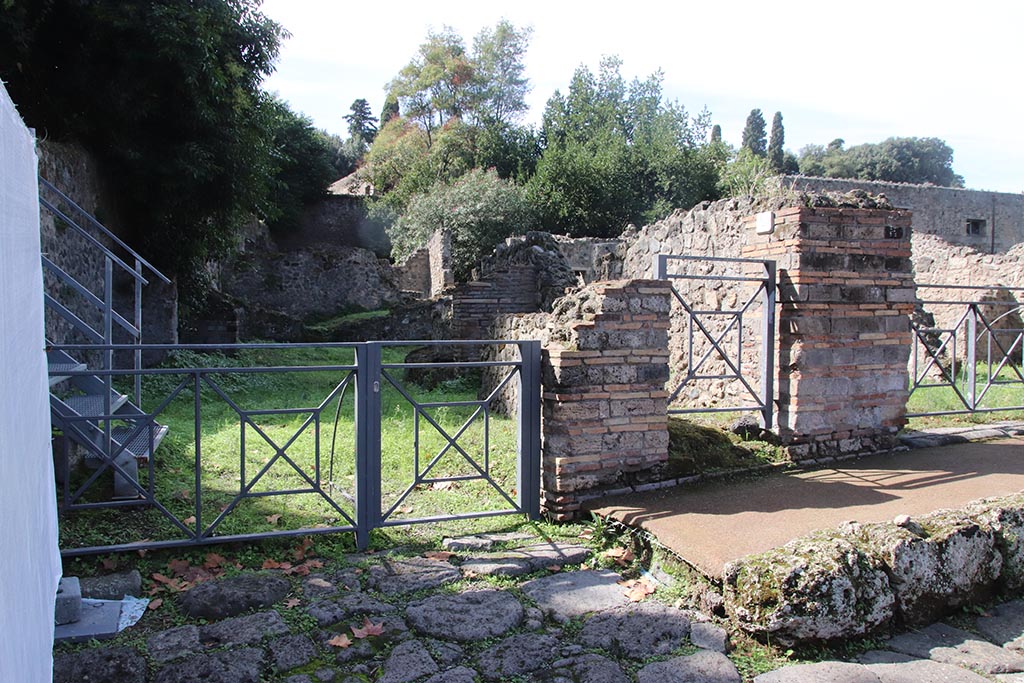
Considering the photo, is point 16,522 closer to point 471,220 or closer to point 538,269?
point 538,269

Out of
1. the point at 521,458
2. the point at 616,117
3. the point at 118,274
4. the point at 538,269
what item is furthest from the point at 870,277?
the point at 616,117

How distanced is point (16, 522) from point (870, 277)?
235 inches

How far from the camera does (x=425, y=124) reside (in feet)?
119

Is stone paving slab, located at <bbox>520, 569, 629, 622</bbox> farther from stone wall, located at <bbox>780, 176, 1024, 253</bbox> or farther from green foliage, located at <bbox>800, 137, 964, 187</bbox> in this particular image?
green foliage, located at <bbox>800, 137, 964, 187</bbox>

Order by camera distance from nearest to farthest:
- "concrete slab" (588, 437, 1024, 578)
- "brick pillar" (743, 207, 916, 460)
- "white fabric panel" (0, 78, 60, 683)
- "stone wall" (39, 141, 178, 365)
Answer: "white fabric panel" (0, 78, 60, 683), "concrete slab" (588, 437, 1024, 578), "brick pillar" (743, 207, 916, 460), "stone wall" (39, 141, 178, 365)

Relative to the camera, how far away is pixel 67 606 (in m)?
3.54

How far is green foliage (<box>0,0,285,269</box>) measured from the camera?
32.1 feet

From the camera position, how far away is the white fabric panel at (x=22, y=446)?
1728 millimetres

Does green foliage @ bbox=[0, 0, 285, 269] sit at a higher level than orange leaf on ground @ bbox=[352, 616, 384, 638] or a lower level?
higher

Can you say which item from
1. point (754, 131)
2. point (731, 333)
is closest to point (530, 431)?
point (731, 333)

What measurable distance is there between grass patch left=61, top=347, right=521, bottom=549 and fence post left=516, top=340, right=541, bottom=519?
0.62 ft

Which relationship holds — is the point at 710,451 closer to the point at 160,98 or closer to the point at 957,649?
the point at 957,649

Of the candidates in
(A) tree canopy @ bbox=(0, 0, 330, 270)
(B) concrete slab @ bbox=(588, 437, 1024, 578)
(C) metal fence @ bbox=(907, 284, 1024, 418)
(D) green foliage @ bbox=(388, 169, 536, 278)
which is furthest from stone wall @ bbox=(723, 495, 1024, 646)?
(D) green foliage @ bbox=(388, 169, 536, 278)

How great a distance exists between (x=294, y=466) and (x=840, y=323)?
14.1ft
